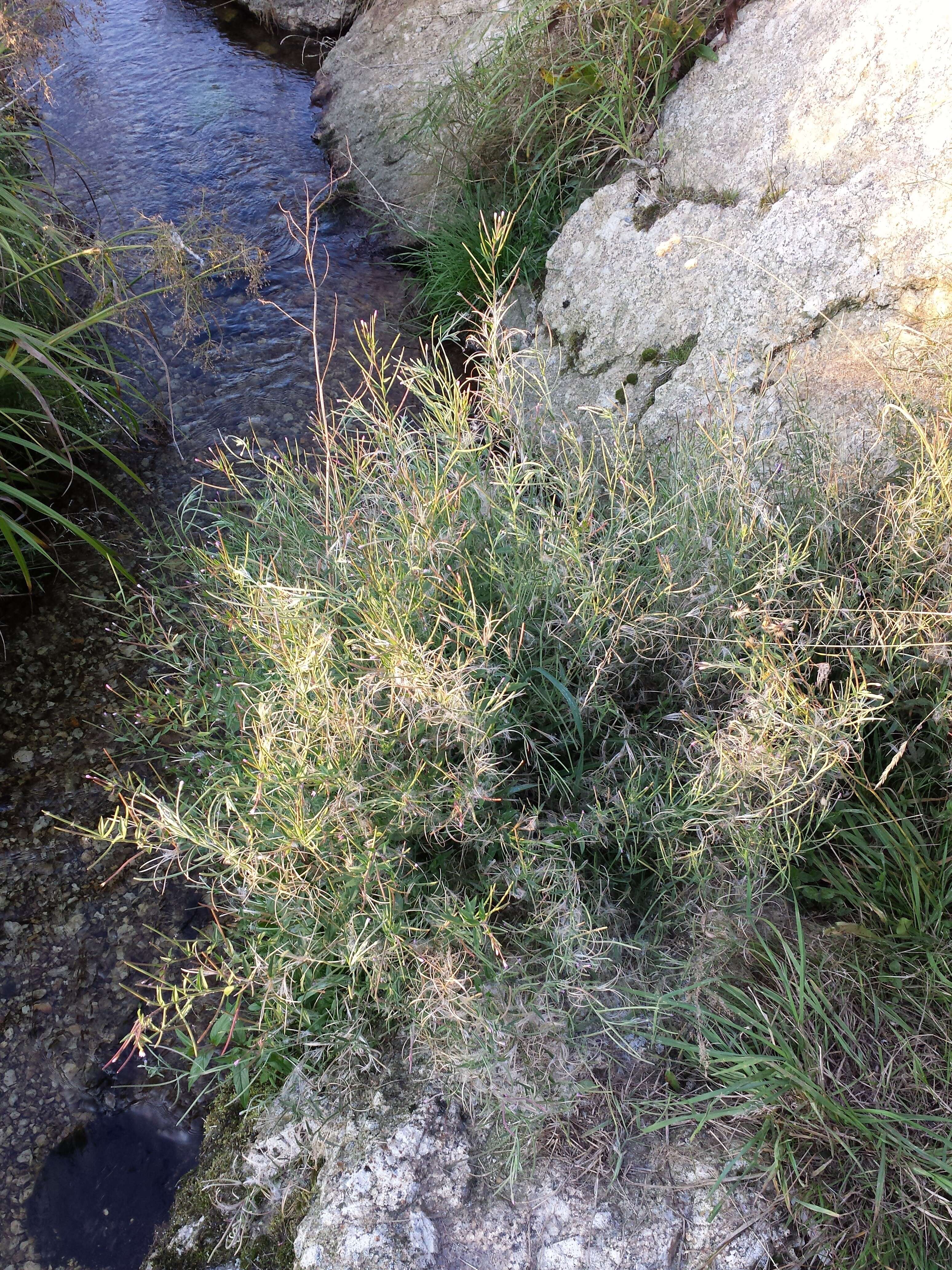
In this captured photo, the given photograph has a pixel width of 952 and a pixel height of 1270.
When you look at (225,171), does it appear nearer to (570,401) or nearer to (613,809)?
(570,401)

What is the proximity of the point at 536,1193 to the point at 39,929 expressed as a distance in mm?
1457

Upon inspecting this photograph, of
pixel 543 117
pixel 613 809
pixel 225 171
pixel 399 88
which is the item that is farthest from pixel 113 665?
pixel 399 88

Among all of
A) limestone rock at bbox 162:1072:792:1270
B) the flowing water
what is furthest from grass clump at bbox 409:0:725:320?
limestone rock at bbox 162:1072:792:1270

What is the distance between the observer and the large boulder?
2500 mm

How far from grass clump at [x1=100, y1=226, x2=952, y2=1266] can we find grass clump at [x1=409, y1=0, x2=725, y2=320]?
5.22ft

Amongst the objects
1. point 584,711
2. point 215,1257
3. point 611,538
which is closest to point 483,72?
point 611,538

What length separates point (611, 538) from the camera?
2029 mm

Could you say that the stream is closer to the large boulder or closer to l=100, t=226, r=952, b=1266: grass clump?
l=100, t=226, r=952, b=1266: grass clump

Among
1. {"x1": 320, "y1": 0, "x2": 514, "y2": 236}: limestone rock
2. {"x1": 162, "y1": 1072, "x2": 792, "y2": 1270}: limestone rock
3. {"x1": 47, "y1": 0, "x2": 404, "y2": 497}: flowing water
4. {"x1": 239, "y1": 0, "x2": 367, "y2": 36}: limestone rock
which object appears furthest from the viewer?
{"x1": 239, "y1": 0, "x2": 367, "y2": 36}: limestone rock

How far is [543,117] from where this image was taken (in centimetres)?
369

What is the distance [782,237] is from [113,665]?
2.55 m

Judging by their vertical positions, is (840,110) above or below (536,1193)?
above

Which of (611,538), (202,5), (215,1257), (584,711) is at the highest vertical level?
(202,5)

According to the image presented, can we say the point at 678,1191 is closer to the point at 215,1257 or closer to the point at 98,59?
the point at 215,1257
